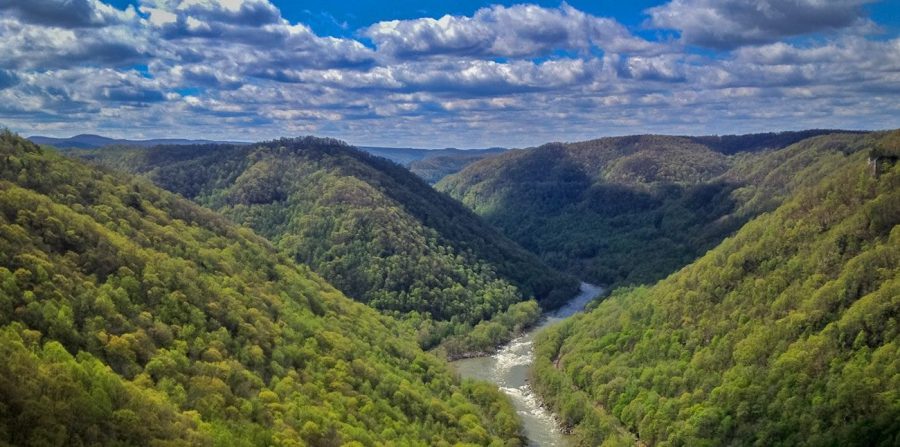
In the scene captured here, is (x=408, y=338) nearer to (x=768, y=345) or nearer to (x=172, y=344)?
(x=768, y=345)

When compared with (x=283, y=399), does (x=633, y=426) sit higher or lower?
lower

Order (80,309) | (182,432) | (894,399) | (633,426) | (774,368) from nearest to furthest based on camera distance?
1. (182,432)
2. (80,309)
3. (894,399)
4. (774,368)
5. (633,426)

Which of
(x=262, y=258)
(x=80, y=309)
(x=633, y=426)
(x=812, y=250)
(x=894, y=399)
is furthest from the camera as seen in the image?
(x=262, y=258)

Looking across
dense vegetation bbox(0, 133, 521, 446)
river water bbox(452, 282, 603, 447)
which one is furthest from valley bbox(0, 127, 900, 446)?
river water bbox(452, 282, 603, 447)

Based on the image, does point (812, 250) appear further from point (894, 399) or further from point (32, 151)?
point (32, 151)

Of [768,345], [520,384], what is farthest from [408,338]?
[768,345]

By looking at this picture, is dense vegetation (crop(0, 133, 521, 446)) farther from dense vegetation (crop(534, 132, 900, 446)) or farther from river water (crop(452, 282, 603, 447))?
dense vegetation (crop(534, 132, 900, 446))

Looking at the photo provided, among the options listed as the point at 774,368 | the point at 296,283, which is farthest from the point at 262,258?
the point at 774,368
